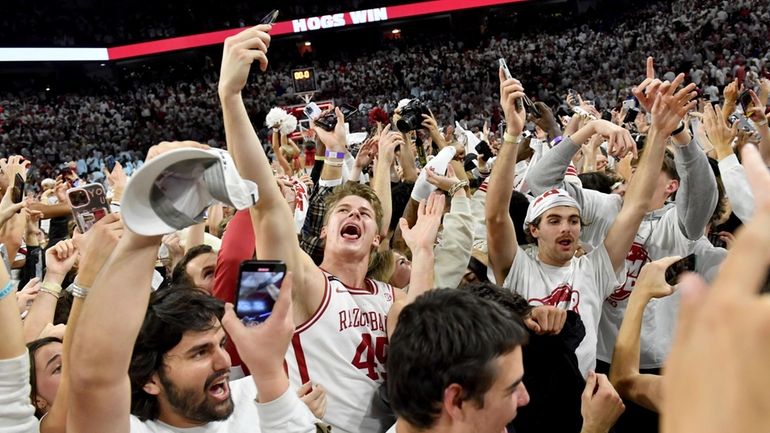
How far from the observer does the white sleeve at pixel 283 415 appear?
56.0 inches

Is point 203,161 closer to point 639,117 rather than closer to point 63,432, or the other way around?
point 63,432

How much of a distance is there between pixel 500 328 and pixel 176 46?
24642mm

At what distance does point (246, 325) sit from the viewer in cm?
137

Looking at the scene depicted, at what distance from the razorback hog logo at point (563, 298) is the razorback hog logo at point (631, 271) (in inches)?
15.8

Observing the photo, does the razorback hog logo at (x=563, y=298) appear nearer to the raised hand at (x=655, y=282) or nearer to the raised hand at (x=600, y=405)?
the raised hand at (x=655, y=282)

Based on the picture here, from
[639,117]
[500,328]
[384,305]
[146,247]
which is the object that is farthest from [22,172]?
[639,117]

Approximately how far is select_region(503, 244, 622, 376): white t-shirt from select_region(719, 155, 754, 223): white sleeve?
1.81 feet

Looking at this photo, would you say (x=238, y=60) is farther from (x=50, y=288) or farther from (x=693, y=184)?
(x=693, y=184)

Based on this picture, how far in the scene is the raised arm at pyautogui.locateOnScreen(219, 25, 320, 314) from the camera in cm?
194

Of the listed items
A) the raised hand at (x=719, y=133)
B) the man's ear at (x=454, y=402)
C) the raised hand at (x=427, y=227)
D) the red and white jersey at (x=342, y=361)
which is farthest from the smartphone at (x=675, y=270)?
the man's ear at (x=454, y=402)

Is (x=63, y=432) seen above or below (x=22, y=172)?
below

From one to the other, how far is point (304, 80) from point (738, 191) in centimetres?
749

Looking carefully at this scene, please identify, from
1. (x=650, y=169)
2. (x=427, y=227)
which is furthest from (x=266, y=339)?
(x=650, y=169)

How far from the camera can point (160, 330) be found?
184 centimetres
